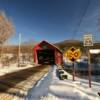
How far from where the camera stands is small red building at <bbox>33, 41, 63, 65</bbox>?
50.9 meters

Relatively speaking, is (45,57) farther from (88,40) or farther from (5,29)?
(88,40)

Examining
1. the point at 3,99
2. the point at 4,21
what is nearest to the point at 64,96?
the point at 3,99

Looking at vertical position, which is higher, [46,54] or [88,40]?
[46,54]

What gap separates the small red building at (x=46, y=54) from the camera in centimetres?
5094

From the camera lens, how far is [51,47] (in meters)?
50.9

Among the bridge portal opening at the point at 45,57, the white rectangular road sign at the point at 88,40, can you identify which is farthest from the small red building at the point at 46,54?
the white rectangular road sign at the point at 88,40

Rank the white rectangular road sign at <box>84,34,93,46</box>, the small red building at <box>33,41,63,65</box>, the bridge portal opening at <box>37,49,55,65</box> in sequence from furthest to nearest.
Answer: the bridge portal opening at <box>37,49,55,65</box> < the small red building at <box>33,41,63,65</box> < the white rectangular road sign at <box>84,34,93,46</box>

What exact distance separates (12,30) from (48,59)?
41.5ft

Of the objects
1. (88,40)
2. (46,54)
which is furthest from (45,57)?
(88,40)

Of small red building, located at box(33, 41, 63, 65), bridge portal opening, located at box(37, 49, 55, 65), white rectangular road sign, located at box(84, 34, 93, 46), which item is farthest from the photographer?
bridge portal opening, located at box(37, 49, 55, 65)

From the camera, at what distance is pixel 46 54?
53.4 meters

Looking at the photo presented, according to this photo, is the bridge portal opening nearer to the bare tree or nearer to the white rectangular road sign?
the bare tree

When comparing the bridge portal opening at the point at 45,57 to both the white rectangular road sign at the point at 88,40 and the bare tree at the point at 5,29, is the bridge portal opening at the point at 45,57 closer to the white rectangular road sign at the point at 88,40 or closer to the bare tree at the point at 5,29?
the bare tree at the point at 5,29

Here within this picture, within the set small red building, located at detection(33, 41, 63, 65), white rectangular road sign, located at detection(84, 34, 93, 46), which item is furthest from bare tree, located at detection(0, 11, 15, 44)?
white rectangular road sign, located at detection(84, 34, 93, 46)
